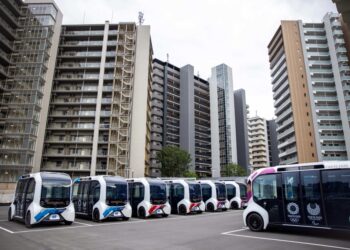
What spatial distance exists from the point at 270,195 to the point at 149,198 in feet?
28.9

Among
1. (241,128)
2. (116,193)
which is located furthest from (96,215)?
(241,128)

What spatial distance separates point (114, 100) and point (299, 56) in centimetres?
5108

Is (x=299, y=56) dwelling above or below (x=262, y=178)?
above

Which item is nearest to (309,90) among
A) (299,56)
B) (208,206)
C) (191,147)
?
(299,56)

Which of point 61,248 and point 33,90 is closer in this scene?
point 61,248

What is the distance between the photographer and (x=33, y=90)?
42469 millimetres

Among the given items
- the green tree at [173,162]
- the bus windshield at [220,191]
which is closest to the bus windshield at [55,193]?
the bus windshield at [220,191]

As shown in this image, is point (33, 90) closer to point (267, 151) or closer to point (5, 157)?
point (5, 157)

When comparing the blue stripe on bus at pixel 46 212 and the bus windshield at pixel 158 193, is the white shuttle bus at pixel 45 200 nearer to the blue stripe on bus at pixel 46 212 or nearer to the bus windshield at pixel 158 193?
the blue stripe on bus at pixel 46 212

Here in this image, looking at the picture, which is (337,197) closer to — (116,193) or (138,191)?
(116,193)

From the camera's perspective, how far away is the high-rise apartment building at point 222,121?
264ft

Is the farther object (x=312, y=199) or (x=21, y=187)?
(x=21, y=187)

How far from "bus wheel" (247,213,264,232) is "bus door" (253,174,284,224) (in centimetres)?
46

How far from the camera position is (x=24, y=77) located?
43.2 m
